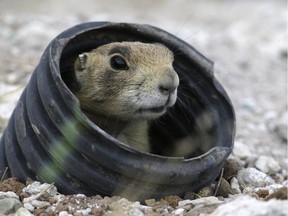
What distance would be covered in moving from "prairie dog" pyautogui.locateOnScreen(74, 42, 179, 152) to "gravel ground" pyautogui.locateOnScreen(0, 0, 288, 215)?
0.72 meters

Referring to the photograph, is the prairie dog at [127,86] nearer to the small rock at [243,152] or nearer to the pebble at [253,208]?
the small rock at [243,152]

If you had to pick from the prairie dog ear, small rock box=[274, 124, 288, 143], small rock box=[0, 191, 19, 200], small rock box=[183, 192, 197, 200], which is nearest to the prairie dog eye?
the prairie dog ear

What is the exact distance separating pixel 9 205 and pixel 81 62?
153cm

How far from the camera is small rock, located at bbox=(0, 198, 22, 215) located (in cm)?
378

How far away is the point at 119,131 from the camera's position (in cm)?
496

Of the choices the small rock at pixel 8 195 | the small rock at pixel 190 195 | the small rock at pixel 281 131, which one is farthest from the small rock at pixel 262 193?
the small rock at pixel 281 131

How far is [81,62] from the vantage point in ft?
16.3

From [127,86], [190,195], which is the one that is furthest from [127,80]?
[190,195]

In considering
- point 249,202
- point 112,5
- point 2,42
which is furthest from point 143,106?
point 112,5

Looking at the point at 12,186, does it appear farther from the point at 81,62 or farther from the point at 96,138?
the point at 81,62

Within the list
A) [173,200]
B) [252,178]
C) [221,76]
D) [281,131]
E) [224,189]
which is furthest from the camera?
[221,76]

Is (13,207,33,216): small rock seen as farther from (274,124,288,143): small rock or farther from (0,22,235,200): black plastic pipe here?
(274,124,288,143): small rock

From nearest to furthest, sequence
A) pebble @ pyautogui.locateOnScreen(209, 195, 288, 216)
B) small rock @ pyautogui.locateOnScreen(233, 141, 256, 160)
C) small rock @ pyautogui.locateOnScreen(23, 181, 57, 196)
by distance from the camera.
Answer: pebble @ pyautogui.locateOnScreen(209, 195, 288, 216)
small rock @ pyautogui.locateOnScreen(23, 181, 57, 196)
small rock @ pyautogui.locateOnScreen(233, 141, 256, 160)

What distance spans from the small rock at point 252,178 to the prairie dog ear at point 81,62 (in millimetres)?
1473
